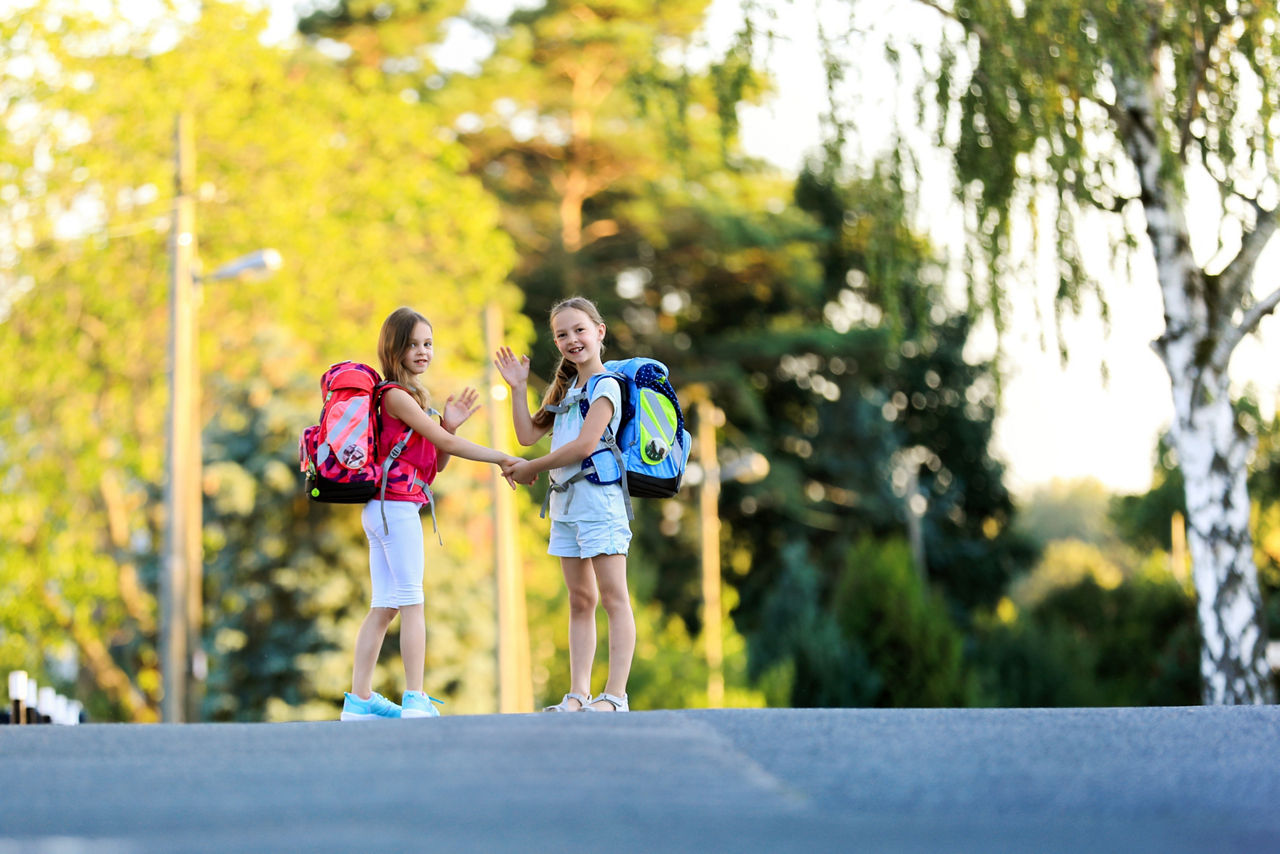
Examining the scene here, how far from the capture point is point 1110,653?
39.9 m

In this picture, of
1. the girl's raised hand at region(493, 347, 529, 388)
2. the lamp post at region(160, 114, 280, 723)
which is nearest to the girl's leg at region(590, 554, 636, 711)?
the girl's raised hand at region(493, 347, 529, 388)

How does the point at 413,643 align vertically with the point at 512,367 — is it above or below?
below

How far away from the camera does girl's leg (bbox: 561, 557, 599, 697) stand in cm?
698

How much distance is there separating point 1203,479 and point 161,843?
402 inches

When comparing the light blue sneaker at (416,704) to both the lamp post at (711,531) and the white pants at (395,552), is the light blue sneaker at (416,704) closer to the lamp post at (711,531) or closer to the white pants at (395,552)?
the white pants at (395,552)

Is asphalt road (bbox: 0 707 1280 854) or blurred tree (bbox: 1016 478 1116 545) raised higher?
asphalt road (bbox: 0 707 1280 854)

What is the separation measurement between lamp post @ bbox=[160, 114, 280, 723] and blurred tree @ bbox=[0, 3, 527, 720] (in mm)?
1533

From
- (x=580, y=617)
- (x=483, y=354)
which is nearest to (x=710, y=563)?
(x=483, y=354)

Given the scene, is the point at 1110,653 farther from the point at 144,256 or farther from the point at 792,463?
the point at 144,256

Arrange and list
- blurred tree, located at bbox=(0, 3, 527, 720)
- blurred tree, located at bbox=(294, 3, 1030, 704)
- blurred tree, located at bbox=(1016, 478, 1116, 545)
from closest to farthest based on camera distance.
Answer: blurred tree, located at bbox=(0, 3, 527, 720)
blurred tree, located at bbox=(294, 3, 1030, 704)
blurred tree, located at bbox=(1016, 478, 1116, 545)

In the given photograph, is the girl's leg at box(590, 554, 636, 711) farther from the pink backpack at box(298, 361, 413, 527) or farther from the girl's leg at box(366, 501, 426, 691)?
the pink backpack at box(298, 361, 413, 527)

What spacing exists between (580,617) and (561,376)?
979 millimetres

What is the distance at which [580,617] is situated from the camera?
707 centimetres

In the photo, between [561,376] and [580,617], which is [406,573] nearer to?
[580,617]
